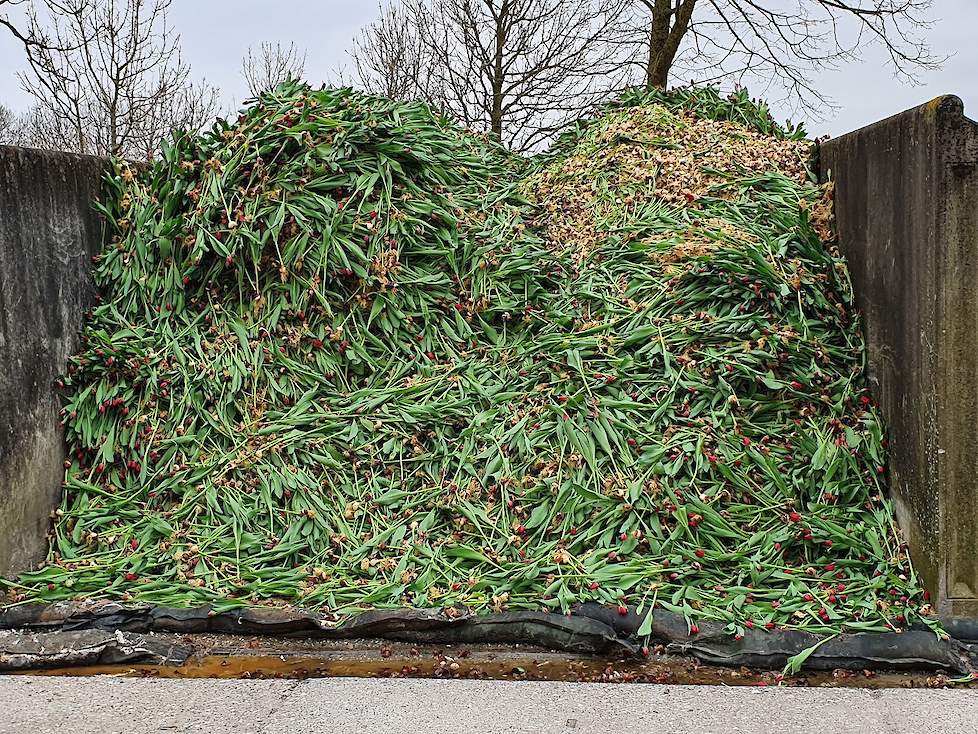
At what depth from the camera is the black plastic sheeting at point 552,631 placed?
99.4 inches

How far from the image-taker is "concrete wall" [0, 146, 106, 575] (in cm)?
321

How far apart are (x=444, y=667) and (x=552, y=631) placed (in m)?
0.38

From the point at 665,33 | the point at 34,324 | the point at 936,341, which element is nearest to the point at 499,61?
the point at 665,33

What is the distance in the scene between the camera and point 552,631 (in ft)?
8.76

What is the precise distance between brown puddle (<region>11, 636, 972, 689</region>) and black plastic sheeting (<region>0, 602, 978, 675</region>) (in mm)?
35

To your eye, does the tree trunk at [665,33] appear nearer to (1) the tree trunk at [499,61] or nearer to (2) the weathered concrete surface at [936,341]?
(1) the tree trunk at [499,61]

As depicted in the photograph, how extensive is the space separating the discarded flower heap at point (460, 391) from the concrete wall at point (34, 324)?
9 centimetres

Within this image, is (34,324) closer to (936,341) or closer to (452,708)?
(452,708)

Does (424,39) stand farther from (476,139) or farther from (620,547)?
(620,547)

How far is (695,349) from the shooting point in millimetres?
3449

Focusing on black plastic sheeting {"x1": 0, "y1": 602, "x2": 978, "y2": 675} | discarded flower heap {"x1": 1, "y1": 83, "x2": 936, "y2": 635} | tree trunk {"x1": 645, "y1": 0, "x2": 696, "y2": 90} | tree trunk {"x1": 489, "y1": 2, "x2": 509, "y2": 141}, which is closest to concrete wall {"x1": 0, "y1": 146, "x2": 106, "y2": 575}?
discarded flower heap {"x1": 1, "y1": 83, "x2": 936, "y2": 635}

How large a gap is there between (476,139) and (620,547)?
2915 millimetres

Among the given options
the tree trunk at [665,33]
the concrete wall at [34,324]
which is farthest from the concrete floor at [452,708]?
the tree trunk at [665,33]

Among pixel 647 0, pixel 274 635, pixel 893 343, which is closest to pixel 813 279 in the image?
pixel 893 343
